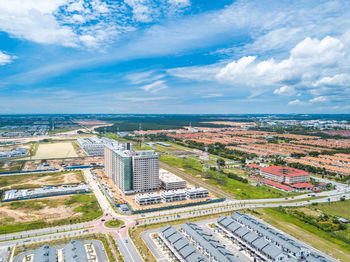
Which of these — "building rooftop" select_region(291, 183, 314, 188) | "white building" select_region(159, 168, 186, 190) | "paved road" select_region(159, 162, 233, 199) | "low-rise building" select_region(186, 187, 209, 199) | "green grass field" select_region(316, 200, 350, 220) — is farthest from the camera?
"building rooftop" select_region(291, 183, 314, 188)

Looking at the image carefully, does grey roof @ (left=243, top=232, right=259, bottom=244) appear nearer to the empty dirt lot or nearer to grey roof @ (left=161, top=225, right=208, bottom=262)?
grey roof @ (left=161, top=225, right=208, bottom=262)

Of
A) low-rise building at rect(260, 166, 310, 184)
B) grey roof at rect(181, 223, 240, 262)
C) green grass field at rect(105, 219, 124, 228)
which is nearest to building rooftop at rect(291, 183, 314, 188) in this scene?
low-rise building at rect(260, 166, 310, 184)

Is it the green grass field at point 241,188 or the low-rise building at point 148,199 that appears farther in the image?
the green grass field at point 241,188

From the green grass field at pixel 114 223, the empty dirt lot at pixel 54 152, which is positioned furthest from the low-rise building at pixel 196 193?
the empty dirt lot at pixel 54 152

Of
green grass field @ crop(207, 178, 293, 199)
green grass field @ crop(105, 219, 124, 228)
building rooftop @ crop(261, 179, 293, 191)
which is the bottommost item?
green grass field @ crop(105, 219, 124, 228)

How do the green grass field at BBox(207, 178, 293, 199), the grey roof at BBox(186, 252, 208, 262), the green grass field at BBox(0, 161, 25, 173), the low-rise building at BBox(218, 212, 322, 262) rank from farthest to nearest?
the green grass field at BBox(0, 161, 25, 173), the green grass field at BBox(207, 178, 293, 199), the low-rise building at BBox(218, 212, 322, 262), the grey roof at BBox(186, 252, 208, 262)

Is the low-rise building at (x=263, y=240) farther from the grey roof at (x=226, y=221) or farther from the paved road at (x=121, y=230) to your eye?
the paved road at (x=121, y=230)
